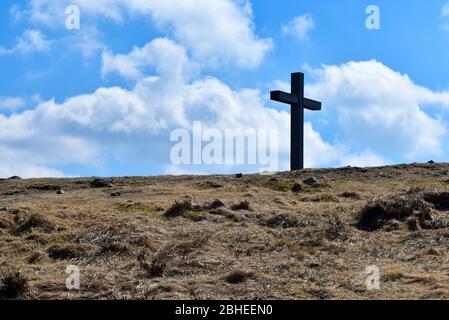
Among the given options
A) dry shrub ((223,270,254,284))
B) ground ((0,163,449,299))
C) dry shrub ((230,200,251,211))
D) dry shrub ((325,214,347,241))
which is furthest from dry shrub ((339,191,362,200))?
dry shrub ((223,270,254,284))

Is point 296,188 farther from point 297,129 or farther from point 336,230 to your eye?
point 336,230

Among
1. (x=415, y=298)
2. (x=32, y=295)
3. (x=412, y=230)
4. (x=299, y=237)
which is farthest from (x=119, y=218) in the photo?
(x=415, y=298)

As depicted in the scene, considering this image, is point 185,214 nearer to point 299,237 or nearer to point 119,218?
point 119,218

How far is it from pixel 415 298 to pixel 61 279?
6.86 metres

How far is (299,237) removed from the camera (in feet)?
54.7

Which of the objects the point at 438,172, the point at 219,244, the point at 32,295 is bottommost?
the point at 32,295

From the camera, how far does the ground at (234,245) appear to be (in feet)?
38.8

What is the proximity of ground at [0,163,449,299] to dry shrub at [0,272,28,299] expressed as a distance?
2 cm

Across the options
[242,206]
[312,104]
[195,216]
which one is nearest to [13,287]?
[195,216]

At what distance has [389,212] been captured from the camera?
18469 mm

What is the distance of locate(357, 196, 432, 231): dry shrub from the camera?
17.9 metres

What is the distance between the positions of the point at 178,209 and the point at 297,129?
13.4 meters

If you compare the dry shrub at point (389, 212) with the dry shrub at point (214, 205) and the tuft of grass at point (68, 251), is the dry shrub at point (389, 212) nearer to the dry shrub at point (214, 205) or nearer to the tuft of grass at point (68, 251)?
the dry shrub at point (214, 205)

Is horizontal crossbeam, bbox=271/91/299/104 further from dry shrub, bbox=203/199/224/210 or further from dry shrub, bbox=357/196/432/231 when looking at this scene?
dry shrub, bbox=357/196/432/231
